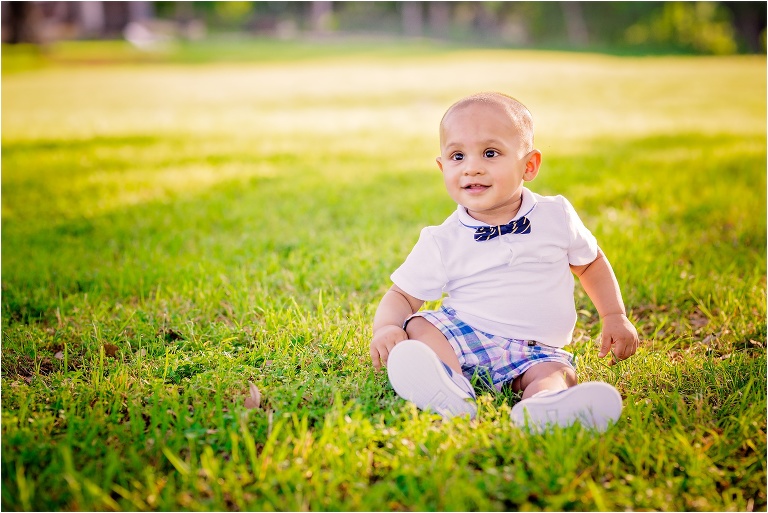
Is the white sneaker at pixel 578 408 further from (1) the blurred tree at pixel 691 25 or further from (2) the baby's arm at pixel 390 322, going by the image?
(1) the blurred tree at pixel 691 25

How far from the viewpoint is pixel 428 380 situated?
214 centimetres

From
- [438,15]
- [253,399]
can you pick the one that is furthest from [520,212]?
[438,15]

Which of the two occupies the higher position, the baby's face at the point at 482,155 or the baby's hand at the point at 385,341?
the baby's face at the point at 482,155

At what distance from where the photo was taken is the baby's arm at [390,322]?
7.56 ft

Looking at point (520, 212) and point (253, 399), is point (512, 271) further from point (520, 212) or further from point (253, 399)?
point (253, 399)

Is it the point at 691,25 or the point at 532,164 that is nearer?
the point at 532,164

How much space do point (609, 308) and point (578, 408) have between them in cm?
58

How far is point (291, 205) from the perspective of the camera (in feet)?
17.2

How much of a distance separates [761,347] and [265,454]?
2140 mm

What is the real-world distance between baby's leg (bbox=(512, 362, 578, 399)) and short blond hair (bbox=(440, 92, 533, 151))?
0.78 metres

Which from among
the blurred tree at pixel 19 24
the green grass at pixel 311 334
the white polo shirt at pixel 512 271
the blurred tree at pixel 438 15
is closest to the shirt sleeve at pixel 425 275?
the white polo shirt at pixel 512 271

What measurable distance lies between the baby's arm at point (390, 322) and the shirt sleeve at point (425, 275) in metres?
0.04

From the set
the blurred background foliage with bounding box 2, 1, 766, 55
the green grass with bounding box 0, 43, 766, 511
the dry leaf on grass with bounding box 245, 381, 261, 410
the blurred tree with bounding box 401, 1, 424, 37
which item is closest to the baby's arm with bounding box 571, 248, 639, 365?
the green grass with bounding box 0, 43, 766, 511

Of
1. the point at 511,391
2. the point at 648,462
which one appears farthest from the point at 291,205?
the point at 648,462
